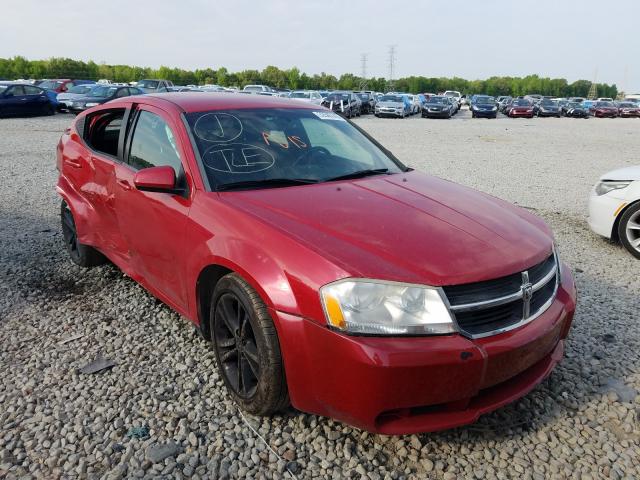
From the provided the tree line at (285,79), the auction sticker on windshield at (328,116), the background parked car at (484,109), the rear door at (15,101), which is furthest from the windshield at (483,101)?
the tree line at (285,79)

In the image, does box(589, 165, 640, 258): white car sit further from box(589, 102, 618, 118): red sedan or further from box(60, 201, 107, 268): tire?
box(589, 102, 618, 118): red sedan

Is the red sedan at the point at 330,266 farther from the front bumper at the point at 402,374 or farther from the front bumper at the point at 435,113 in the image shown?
A: the front bumper at the point at 435,113

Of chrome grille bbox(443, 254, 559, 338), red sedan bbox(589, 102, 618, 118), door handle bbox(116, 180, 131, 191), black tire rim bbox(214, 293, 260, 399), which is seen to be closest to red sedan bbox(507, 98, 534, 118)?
red sedan bbox(589, 102, 618, 118)

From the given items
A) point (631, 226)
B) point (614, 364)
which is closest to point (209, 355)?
point (614, 364)

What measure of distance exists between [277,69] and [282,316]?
109736mm

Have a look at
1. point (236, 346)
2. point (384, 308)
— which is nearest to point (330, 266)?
point (384, 308)

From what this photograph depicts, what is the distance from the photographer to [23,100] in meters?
22.5

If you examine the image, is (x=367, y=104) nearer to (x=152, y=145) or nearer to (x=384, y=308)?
(x=152, y=145)

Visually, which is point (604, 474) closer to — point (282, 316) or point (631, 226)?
point (282, 316)

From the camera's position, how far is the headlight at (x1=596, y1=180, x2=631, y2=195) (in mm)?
5480

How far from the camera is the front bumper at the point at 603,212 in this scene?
5.52 meters

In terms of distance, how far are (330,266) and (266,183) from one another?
100 centimetres

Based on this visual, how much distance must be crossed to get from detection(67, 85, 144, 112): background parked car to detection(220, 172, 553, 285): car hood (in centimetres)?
2166

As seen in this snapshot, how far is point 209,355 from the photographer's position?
10.9ft
